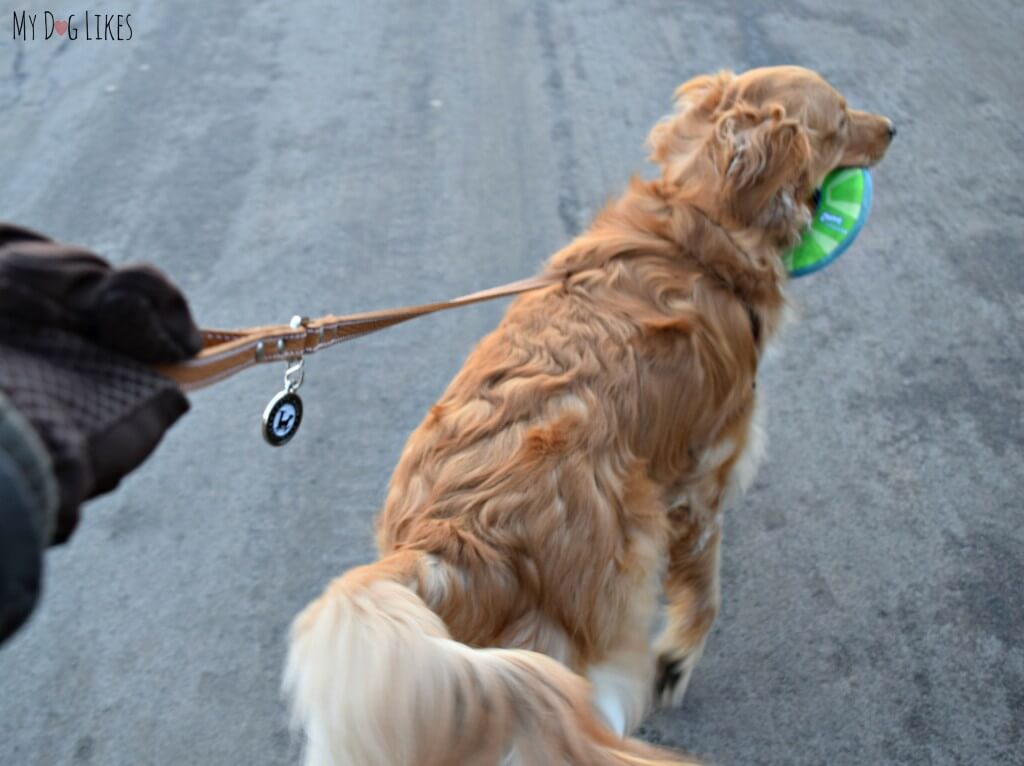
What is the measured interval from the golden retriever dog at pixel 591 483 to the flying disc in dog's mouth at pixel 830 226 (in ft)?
0.27

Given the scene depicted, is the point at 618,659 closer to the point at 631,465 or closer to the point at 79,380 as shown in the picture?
the point at 631,465

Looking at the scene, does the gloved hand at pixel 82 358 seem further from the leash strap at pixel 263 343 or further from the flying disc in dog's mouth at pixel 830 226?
the flying disc in dog's mouth at pixel 830 226

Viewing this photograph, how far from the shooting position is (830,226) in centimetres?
311

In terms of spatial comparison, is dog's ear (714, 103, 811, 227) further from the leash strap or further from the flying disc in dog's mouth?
the leash strap

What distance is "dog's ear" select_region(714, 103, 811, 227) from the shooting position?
295 cm

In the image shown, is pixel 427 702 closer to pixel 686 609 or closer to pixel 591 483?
pixel 591 483

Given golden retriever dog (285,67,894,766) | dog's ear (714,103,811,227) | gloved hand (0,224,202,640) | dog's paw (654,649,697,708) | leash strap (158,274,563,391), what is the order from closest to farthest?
gloved hand (0,224,202,640) < leash strap (158,274,563,391) < golden retriever dog (285,67,894,766) < dog's ear (714,103,811,227) < dog's paw (654,649,697,708)

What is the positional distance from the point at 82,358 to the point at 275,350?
65 centimetres

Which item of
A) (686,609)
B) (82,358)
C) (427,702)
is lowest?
(686,609)

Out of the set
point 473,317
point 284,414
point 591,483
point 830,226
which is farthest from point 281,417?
point 473,317

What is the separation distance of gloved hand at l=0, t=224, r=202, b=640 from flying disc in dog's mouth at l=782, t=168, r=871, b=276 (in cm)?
209

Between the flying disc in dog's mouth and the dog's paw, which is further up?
the flying disc in dog's mouth

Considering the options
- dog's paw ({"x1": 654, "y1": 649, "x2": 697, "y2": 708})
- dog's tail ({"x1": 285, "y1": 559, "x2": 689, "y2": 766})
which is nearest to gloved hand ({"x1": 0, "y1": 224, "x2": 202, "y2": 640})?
dog's tail ({"x1": 285, "y1": 559, "x2": 689, "y2": 766})

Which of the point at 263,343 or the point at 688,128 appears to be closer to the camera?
the point at 263,343
